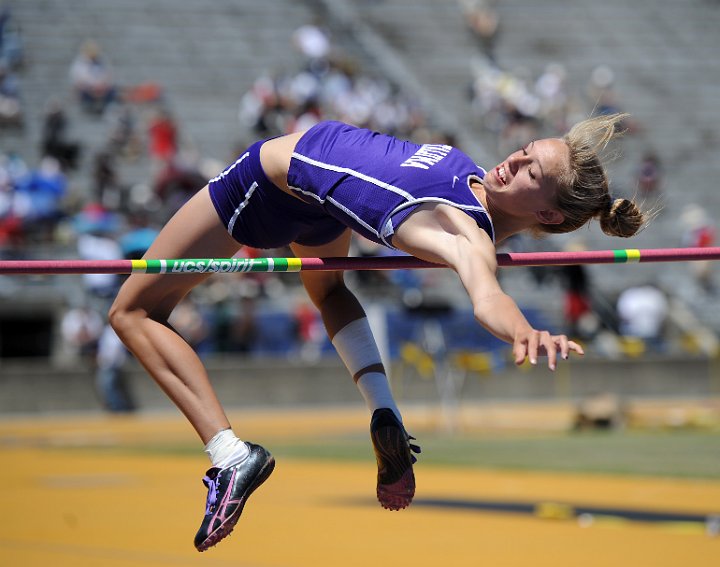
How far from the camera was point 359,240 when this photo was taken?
18.1 m

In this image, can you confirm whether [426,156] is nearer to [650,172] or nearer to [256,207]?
[256,207]

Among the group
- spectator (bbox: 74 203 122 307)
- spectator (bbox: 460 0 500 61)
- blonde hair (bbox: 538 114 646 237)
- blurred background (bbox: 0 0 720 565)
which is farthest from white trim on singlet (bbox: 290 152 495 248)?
spectator (bbox: 460 0 500 61)

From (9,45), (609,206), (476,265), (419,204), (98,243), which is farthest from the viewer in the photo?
(9,45)

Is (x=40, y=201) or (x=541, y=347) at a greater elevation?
(x=40, y=201)

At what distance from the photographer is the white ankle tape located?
18.9ft

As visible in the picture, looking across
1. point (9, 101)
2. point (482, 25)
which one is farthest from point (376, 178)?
point (482, 25)

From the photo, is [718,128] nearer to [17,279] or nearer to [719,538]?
[17,279]

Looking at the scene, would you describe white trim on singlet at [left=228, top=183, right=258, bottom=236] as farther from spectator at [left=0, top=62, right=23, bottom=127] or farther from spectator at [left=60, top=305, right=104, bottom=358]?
spectator at [left=0, top=62, right=23, bottom=127]

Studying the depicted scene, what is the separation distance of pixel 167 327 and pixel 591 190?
1706mm

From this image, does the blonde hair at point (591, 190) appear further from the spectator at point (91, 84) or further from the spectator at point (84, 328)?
the spectator at point (91, 84)

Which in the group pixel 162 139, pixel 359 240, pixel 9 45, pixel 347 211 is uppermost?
pixel 9 45

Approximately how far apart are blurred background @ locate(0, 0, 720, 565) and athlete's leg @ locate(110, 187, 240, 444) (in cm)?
610

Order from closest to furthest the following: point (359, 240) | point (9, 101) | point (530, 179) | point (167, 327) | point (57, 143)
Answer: point (530, 179), point (167, 327), point (359, 240), point (57, 143), point (9, 101)

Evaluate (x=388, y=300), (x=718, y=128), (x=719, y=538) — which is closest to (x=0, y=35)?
(x=388, y=300)
